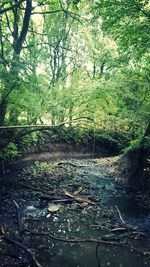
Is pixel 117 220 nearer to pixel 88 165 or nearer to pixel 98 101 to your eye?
pixel 98 101

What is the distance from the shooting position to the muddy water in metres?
8.02

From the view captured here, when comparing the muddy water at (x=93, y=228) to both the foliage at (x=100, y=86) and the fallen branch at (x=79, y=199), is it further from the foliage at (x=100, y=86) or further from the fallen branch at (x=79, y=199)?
the foliage at (x=100, y=86)

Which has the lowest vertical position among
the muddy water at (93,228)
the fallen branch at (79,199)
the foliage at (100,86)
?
the muddy water at (93,228)

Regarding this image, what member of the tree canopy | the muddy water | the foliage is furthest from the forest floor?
the tree canopy

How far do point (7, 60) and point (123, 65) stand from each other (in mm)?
6687

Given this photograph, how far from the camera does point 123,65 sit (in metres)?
16.2

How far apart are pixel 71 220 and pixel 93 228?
98 centimetres

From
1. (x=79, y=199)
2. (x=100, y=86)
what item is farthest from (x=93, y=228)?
(x=100, y=86)

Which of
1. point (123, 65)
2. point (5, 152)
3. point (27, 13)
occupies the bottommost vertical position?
point (5, 152)

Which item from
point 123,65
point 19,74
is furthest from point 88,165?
point 19,74

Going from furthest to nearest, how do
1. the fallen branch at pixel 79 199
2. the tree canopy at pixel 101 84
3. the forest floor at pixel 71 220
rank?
the fallen branch at pixel 79 199 < the tree canopy at pixel 101 84 < the forest floor at pixel 71 220

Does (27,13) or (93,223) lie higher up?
(27,13)

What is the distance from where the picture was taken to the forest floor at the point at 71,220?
314 inches

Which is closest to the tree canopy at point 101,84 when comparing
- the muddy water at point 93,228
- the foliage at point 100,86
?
the foliage at point 100,86
